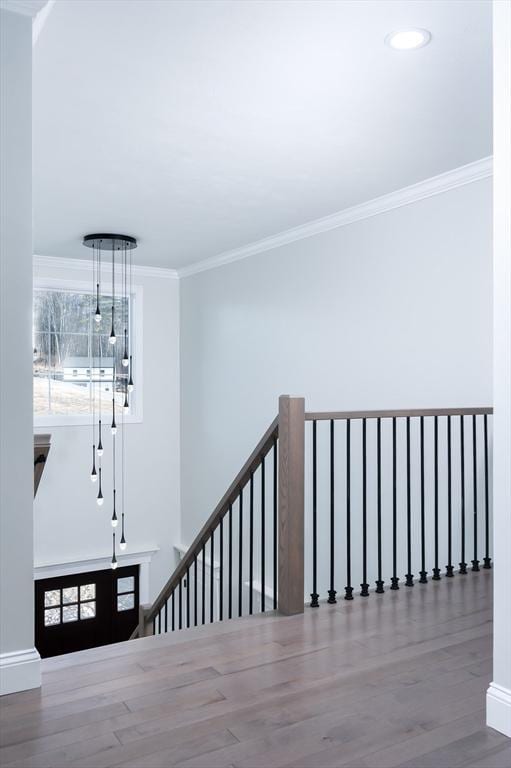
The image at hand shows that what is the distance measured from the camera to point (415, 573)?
4.62 metres

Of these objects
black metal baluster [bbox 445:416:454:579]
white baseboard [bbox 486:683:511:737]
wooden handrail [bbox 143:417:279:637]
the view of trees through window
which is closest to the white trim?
the view of trees through window

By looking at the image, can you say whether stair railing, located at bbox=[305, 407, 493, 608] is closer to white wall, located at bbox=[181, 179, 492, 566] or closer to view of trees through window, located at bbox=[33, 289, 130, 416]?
white wall, located at bbox=[181, 179, 492, 566]

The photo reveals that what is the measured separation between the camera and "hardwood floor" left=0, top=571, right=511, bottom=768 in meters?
1.91

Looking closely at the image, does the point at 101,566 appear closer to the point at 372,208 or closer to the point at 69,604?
the point at 69,604

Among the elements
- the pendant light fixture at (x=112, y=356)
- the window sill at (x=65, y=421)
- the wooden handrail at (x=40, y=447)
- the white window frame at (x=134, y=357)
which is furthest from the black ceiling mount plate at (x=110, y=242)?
the wooden handrail at (x=40, y=447)

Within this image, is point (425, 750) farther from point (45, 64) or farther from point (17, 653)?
point (45, 64)

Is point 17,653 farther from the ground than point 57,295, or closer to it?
closer to it

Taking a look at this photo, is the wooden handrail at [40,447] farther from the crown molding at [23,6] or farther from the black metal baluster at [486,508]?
the black metal baluster at [486,508]

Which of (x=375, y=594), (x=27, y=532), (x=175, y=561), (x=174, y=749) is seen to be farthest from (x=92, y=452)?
(x=174, y=749)

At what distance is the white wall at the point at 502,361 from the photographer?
1.94m

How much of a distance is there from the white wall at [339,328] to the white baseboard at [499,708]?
2.40 m

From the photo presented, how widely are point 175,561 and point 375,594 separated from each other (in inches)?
189

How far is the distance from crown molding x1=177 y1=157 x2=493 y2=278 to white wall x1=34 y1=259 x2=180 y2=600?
1.20m

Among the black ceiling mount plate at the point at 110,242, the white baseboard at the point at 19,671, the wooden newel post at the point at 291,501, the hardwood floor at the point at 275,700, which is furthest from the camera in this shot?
the black ceiling mount plate at the point at 110,242
